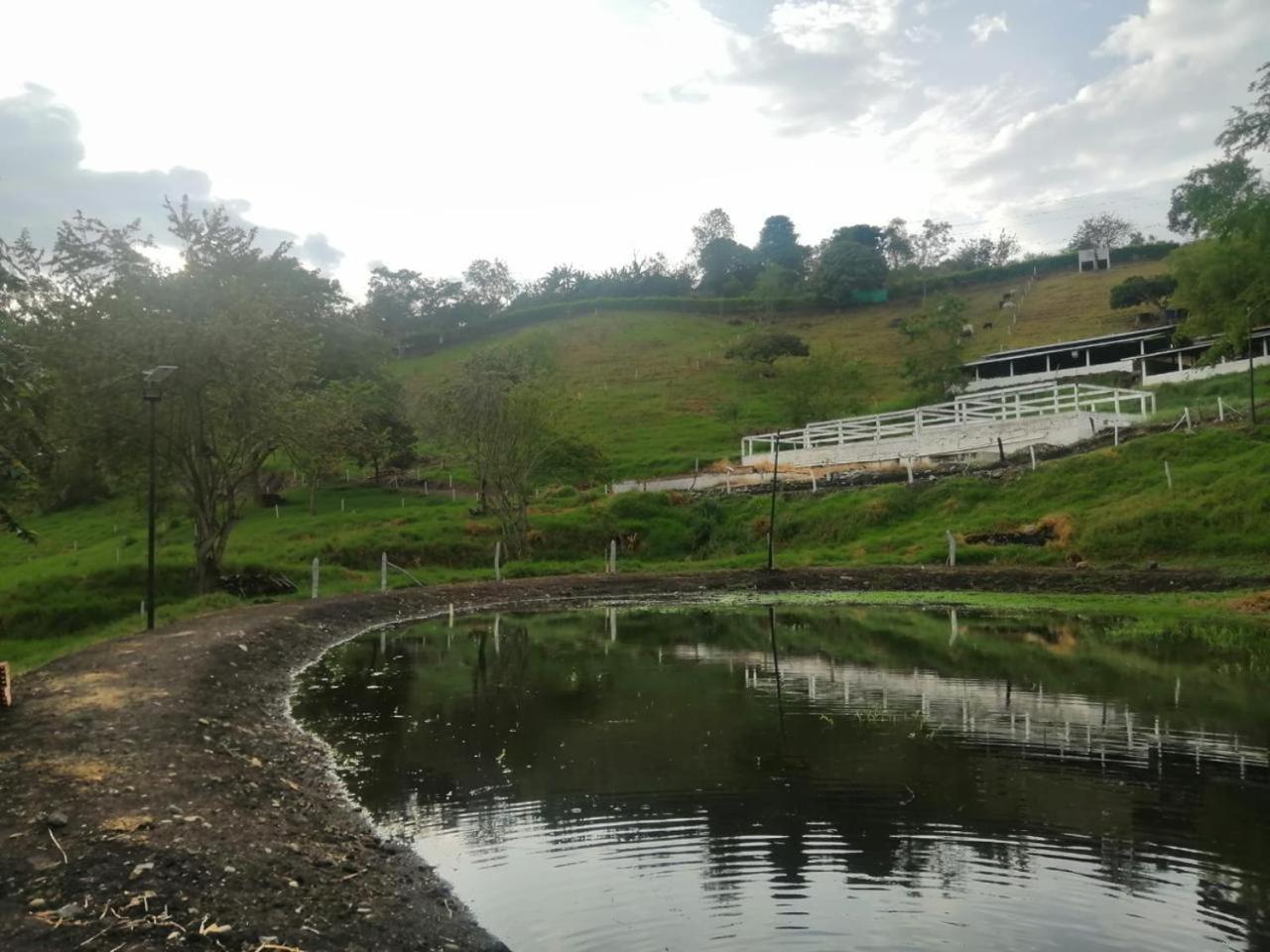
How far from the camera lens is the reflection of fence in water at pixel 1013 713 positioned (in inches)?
459

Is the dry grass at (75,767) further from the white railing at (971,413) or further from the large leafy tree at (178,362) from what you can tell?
the white railing at (971,413)

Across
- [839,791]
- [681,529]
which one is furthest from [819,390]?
[839,791]

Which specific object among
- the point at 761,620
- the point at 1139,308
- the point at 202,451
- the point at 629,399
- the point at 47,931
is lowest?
the point at 761,620

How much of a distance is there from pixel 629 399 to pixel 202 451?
2366 inches

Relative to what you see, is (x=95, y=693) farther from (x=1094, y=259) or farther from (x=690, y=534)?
(x=1094, y=259)

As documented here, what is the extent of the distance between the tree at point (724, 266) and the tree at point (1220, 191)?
348ft

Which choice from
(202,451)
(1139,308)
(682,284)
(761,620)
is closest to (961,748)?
(761,620)

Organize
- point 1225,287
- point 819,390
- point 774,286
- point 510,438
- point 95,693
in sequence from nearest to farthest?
point 95,693 → point 510,438 → point 1225,287 → point 819,390 → point 774,286

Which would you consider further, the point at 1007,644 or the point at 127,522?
the point at 127,522

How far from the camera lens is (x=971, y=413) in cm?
4909

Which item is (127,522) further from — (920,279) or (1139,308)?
(920,279)

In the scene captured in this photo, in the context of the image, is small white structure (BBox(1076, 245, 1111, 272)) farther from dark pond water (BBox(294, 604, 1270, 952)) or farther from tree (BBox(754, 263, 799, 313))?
dark pond water (BBox(294, 604, 1270, 952))

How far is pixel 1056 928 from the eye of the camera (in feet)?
22.9

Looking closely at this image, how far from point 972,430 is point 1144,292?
187 ft
